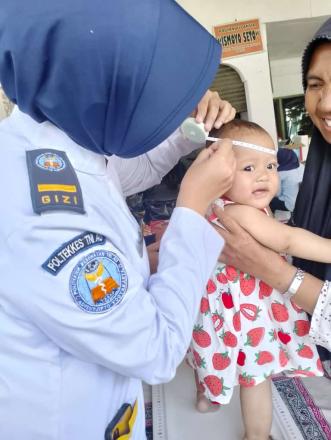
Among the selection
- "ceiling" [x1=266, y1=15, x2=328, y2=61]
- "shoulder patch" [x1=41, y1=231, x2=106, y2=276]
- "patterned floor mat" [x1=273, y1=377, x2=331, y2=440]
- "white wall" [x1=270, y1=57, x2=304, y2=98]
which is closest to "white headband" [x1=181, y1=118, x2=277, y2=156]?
"shoulder patch" [x1=41, y1=231, x2=106, y2=276]

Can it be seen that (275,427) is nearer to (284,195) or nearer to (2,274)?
(2,274)

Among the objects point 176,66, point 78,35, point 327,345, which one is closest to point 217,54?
point 176,66

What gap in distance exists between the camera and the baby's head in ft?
3.66

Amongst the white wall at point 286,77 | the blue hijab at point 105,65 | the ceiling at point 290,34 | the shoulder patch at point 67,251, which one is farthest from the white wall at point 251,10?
the shoulder patch at point 67,251

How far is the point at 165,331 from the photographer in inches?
25.7

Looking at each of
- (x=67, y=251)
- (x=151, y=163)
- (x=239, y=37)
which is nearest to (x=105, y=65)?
(x=67, y=251)

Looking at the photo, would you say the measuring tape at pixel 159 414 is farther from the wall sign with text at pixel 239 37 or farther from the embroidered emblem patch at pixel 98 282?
the wall sign with text at pixel 239 37

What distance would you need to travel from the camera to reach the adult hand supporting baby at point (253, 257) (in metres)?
1.07

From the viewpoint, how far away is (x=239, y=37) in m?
4.86

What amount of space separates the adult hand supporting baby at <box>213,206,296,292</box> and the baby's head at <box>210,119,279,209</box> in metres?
0.09

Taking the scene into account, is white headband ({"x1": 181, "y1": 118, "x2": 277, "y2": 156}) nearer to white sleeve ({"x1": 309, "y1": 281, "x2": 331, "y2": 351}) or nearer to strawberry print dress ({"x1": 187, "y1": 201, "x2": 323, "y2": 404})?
strawberry print dress ({"x1": 187, "y1": 201, "x2": 323, "y2": 404})

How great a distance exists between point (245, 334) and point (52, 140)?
0.82 metres

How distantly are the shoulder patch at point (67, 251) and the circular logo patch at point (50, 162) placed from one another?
0.43ft

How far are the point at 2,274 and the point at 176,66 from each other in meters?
0.45
